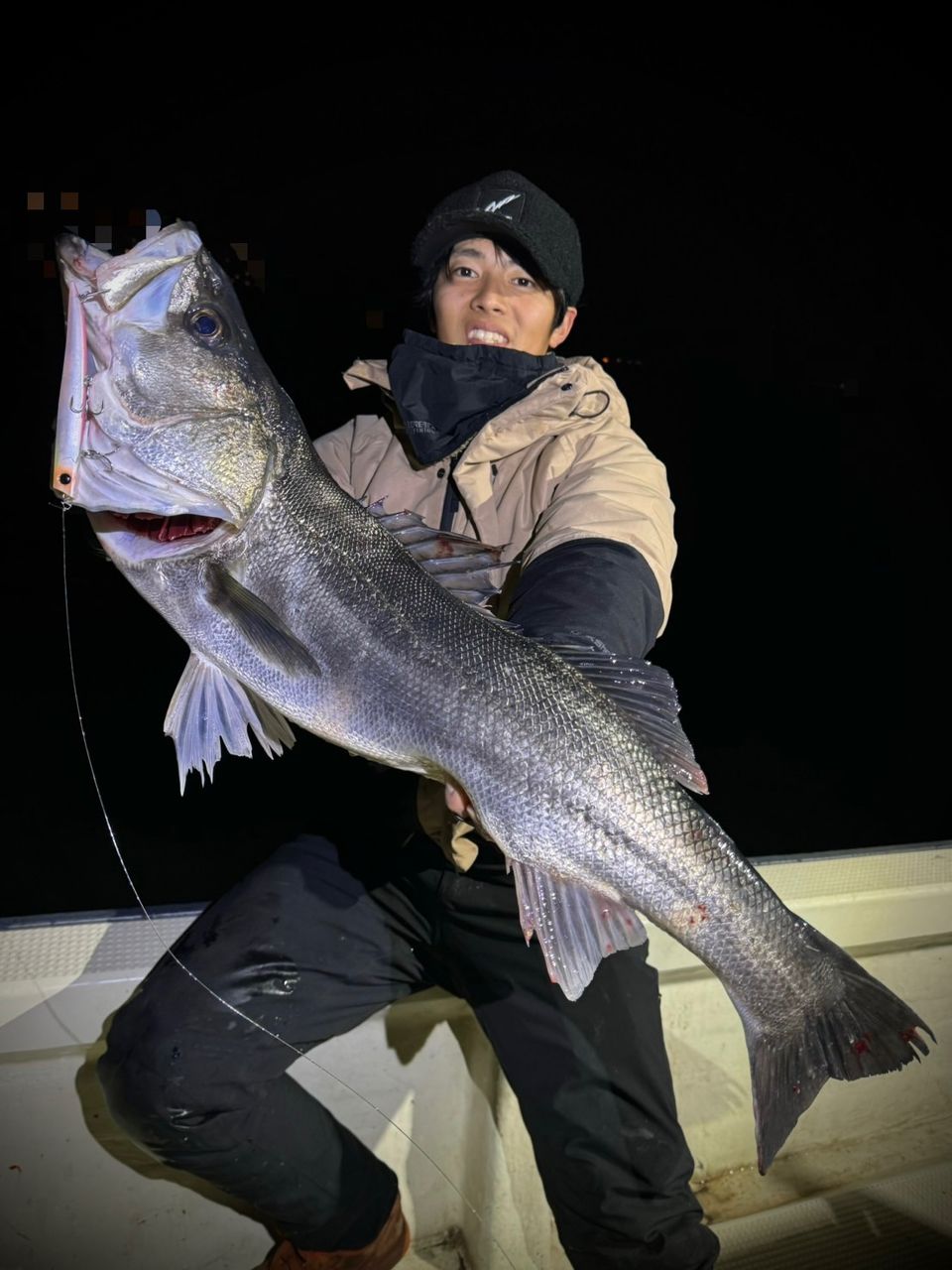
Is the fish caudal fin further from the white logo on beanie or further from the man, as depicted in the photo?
the white logo on beanie

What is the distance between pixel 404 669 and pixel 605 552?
535 millimetres

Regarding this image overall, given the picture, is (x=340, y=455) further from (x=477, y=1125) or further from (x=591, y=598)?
(x=477, y=1125)

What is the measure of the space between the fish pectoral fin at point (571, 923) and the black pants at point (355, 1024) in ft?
1.42

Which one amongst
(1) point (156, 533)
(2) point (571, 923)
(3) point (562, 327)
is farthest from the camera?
(3) point (562, 327)

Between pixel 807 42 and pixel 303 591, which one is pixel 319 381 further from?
pixel 807 42

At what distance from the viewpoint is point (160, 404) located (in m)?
1.57

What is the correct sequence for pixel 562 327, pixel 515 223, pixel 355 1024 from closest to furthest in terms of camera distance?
pixel 355 1024, pixel 515 223, pixel 562 327

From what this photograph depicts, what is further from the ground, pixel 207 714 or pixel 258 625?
pixel 258 625

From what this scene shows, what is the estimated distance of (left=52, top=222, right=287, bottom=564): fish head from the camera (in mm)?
1521

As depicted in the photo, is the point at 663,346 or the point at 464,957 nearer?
the point at 464,957

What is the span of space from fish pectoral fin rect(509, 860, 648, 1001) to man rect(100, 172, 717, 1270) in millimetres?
200

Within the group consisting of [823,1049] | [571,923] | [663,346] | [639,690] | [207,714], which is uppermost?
[639,690]

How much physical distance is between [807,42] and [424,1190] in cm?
2482

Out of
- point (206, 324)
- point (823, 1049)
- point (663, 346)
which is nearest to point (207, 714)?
point (206, 324)
